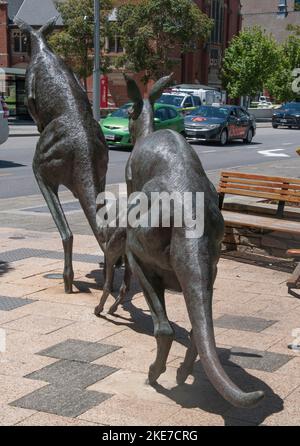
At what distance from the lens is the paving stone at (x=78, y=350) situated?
213 inches

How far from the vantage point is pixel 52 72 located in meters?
7.42

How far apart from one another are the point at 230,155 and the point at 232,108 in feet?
19.3

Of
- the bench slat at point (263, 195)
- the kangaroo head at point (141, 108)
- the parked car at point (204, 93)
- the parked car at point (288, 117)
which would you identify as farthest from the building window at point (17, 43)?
the kangaroo head at point (141, 108)

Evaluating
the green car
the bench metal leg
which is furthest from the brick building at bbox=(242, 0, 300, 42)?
the bench metal leg

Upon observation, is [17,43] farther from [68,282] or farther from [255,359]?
[255,359]

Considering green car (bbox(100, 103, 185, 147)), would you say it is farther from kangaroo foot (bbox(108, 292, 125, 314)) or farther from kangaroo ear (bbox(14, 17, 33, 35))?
kangaroo foot (bbox(108, 292, 125, 314))

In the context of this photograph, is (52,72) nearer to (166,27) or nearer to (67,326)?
(67,326)

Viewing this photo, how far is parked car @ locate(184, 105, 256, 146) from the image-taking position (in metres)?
28.0

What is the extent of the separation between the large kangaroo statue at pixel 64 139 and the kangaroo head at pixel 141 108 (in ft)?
3.18

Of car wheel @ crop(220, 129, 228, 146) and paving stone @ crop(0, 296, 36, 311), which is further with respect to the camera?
car wheel @ crop(220, 129, 228, 146)

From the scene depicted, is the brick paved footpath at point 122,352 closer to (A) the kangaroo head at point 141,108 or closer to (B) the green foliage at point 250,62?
(A) the kangaroo head at point 141,108

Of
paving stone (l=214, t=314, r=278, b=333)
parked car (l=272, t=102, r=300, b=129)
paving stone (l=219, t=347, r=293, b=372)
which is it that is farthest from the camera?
parked car (l=272, t=102, r=300, b=129)

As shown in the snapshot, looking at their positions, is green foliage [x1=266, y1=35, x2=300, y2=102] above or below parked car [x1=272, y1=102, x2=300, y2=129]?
→ above

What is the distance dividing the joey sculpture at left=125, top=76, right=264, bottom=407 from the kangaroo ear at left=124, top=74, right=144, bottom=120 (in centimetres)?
98
